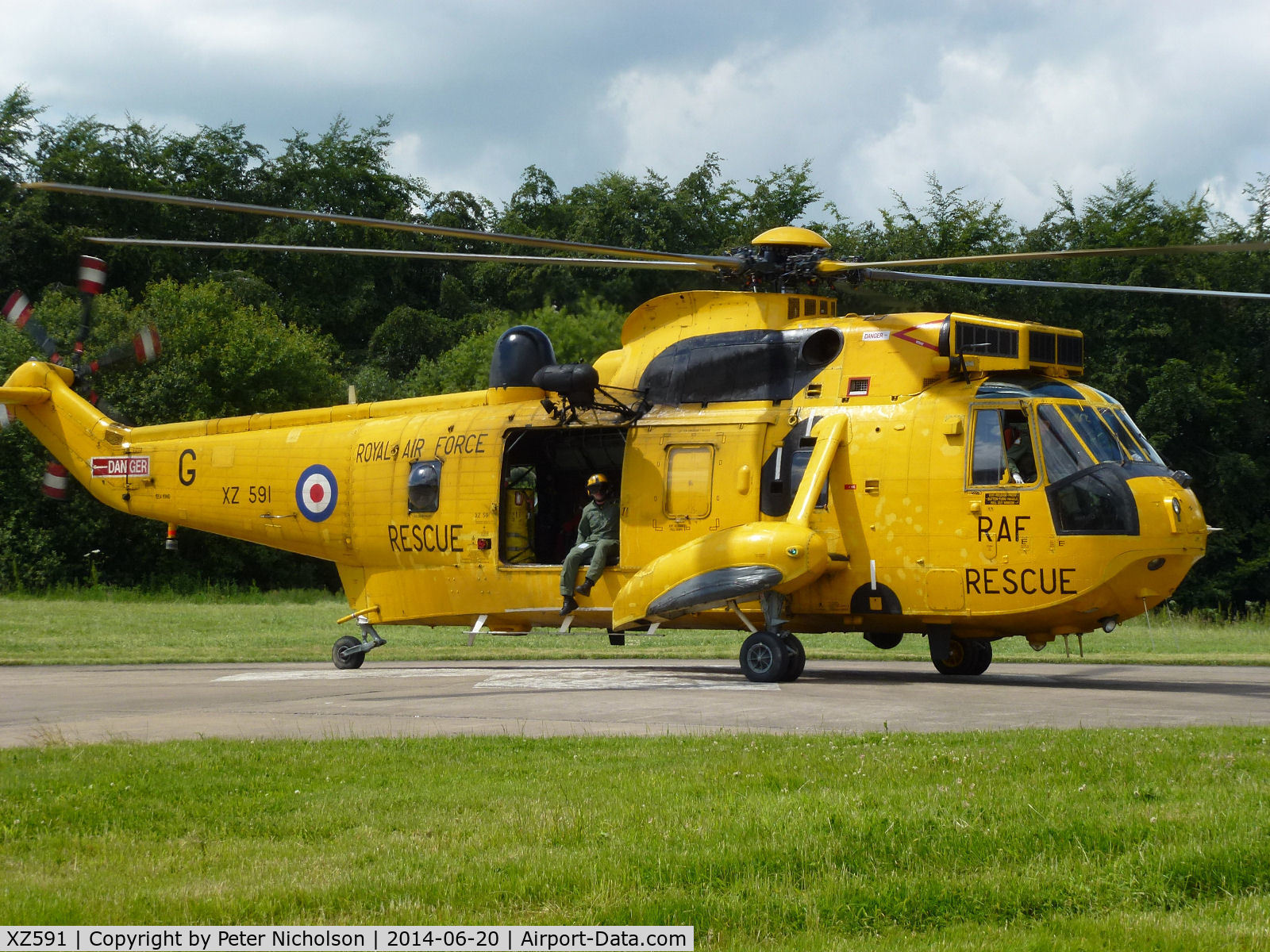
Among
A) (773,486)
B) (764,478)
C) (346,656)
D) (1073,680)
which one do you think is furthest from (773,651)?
(346,656)

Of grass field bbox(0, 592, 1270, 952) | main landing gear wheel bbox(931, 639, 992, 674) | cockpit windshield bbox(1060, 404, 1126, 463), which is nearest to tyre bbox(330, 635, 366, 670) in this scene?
main landing gear wheel bbox(931, 639, 992, 674)

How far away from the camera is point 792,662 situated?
48.2 feet

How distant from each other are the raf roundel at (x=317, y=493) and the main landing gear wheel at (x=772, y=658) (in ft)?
24.0

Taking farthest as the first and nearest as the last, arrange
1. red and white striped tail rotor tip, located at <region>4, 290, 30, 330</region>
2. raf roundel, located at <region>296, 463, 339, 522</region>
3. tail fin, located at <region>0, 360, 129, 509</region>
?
tail fin, located at <region>0, 360, 129, 509</region>, red and white striped tail rotor tip, located at <region>4, 290, 30, 330</region>, raf roundel, located at <region>296, 463, 339, 522</region>

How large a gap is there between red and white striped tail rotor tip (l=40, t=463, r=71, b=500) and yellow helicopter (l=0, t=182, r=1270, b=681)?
3.24 metres

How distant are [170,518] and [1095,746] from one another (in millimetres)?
15951

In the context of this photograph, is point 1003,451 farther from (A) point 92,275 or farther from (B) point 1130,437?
(A) point 92,275

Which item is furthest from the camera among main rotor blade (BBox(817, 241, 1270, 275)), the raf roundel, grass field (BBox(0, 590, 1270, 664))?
grass field (BBox(0, 590, 1270, 664))

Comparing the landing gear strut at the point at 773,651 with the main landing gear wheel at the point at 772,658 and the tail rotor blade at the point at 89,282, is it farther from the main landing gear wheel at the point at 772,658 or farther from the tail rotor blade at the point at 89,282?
the tail rotor blade at the point at 89,282

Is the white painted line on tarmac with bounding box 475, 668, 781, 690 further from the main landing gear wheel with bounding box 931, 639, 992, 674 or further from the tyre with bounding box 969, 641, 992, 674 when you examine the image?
the tyre with bounding box 969, 641, 992, 674

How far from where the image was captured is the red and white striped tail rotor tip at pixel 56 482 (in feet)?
68.1

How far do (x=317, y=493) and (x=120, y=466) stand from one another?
12.8ft

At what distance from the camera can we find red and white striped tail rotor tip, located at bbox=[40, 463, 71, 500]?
20759 millimetres

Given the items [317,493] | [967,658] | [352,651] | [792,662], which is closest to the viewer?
[792,662]
